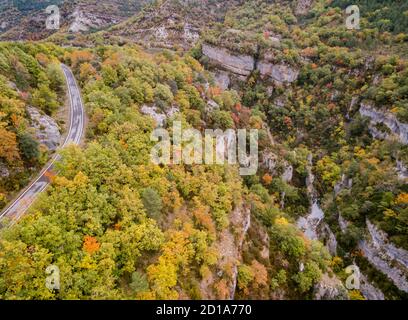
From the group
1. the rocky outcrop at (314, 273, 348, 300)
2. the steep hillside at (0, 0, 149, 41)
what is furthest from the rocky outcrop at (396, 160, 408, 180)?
the steep hillside at (0, 0, 149, 41)

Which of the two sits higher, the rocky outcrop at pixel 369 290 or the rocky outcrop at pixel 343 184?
the rocky outcrop at pixel 343 184

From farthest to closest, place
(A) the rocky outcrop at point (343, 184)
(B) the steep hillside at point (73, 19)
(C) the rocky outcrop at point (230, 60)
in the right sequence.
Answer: (B) the steep hillside at point (73, 19) → (C) the rocky outcrop at point (230, 60) → (A) the rocky outcrop at point (343, 184)

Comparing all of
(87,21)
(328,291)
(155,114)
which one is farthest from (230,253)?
(87,21)

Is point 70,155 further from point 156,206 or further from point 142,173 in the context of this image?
point 156,206

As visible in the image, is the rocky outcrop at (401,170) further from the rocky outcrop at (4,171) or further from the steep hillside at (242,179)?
the rocky outcrop at (4,171)

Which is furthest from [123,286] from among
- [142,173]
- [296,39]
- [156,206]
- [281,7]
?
[281,7]

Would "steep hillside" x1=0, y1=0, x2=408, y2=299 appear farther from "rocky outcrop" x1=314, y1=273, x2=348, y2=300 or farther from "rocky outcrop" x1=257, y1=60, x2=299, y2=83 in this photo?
"rocky outcrop" x1=257, y1=60, x2=299, y2=83

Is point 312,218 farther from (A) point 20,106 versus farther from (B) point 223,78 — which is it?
(A) point 20,106

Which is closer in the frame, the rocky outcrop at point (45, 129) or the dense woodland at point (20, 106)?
the dense woodland at point (20, 106)

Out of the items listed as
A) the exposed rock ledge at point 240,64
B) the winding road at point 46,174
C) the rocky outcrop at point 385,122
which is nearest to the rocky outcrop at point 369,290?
the rocky outcrop at point 385,122
